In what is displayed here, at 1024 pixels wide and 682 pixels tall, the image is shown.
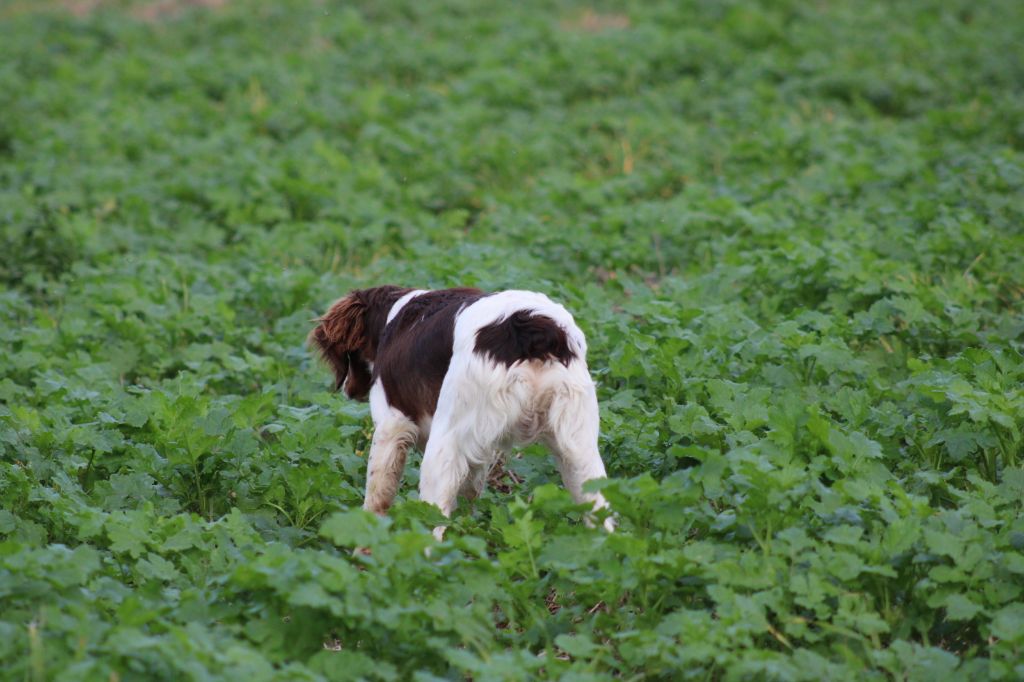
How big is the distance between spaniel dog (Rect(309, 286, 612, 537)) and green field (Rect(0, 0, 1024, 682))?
0.23 meters

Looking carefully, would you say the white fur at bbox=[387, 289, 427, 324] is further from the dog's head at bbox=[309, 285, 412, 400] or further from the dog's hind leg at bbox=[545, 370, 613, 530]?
the dog's hind leg at bbox=[545, 370, 613, 530]

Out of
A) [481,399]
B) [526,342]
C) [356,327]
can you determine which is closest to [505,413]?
[481,399]

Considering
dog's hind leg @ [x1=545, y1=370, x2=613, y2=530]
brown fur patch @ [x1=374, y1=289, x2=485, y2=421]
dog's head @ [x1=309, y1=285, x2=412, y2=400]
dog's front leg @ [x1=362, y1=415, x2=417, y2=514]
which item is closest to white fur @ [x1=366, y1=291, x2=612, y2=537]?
dog's hind leg @ [x1=545, y1=370, x2=613, y2=530]

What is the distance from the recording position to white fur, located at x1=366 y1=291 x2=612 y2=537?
14.9ft

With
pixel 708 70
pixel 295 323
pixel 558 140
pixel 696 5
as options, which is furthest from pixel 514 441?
pixel 696 5

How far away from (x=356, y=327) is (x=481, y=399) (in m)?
1.23

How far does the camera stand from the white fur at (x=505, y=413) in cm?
454

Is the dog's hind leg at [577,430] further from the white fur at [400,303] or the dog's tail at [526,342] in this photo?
the white fur at [400,303]

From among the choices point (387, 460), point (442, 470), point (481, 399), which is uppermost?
point (481, 399)

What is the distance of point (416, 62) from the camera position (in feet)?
50.3

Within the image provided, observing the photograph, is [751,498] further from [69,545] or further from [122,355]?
[122,355]

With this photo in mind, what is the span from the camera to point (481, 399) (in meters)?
4.56

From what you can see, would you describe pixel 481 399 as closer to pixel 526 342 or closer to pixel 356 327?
pixel 526 342

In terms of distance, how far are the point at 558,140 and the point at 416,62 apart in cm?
366
